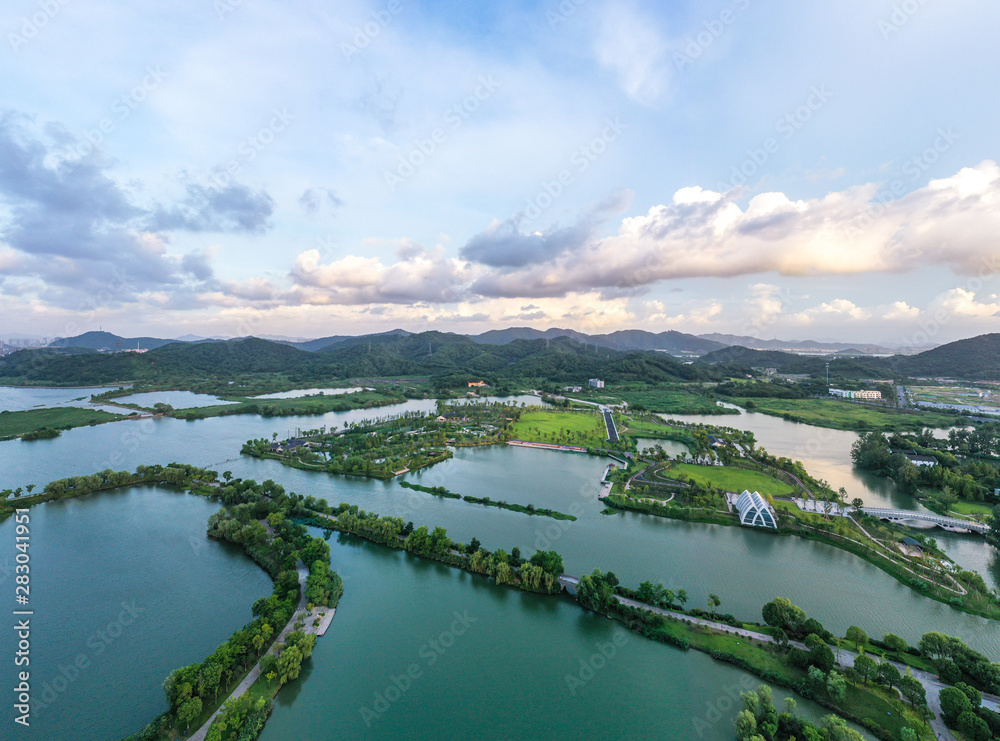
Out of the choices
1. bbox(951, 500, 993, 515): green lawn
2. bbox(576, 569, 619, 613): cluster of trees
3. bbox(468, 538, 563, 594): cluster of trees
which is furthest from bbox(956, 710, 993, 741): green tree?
bbox(951, 500, 993, 515): green lawn

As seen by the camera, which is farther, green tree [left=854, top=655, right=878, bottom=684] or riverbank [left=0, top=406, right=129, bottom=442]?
riverbank [left=0, top=406, right=129, bottom=442]

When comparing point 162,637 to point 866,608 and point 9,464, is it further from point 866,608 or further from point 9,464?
point 9,464

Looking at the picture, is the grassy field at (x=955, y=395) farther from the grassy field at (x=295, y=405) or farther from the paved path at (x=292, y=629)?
the paved path at (x=292, y=629)

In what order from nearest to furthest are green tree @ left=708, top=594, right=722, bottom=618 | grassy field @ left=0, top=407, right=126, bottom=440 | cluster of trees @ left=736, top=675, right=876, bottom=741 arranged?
cluster of trees @ left=736, top=675, right=876, bottom=741
green tree @ left=708, top=594, right=722, bottom=618
grassy field @ left=0, top=407, right=126, bottom=440

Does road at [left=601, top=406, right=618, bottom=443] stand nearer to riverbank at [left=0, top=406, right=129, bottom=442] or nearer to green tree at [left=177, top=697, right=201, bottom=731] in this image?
green tree at [left=177, top=697, right=201, bottom=731]

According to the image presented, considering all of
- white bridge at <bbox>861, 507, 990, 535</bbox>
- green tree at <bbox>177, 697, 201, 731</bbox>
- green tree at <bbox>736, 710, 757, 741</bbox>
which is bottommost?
white bridge at <bbox>861, 507, 990, 535</bbox>
